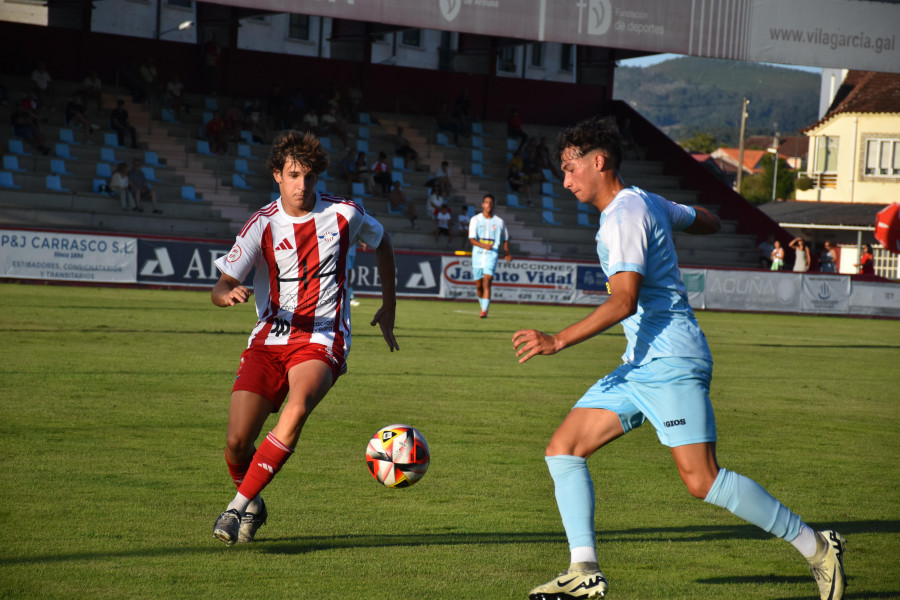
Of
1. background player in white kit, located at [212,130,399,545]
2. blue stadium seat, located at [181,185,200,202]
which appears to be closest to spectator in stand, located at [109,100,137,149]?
blue stadium seat, located at [181,185,200,202]

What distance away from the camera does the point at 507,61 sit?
39.9m

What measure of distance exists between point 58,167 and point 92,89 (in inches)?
127

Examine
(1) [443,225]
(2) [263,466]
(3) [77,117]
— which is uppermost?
(3) [77,117]

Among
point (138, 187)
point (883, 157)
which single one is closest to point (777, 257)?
point (138, 187)

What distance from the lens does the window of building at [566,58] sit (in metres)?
41.7

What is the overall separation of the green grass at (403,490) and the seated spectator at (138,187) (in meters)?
13.5

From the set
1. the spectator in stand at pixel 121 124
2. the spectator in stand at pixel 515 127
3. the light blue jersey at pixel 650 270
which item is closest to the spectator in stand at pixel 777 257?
the spectator in stand at pixel 515 127

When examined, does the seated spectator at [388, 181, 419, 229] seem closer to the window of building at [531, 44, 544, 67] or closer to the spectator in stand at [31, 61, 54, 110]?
the spectator in stand at [31, 61, 54, 110]

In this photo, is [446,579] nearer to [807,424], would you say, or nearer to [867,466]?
[867,466]

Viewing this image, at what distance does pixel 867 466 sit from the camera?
312 inches

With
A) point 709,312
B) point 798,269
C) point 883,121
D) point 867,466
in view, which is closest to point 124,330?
point 867,466

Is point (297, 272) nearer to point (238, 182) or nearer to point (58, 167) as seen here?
point (58, 167)

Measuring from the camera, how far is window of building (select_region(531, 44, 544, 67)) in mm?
40416

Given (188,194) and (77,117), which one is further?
(77,117)
